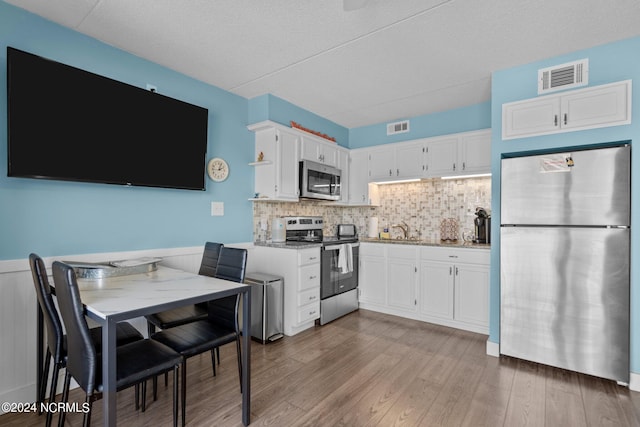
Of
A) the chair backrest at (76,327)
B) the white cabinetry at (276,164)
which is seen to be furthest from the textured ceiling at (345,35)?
the chair backrest at (76,327)

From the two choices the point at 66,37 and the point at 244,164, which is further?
the point at 244,164

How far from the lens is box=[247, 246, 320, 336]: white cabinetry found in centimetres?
321

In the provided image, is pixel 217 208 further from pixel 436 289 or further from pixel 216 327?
pixel 436 289

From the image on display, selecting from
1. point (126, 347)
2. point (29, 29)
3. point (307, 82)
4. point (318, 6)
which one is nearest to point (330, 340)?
point (126, 347)

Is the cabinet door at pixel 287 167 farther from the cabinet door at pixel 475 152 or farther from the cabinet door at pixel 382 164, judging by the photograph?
the cabinet door at pixel 475 152

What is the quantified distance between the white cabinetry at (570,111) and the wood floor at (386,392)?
198 cm

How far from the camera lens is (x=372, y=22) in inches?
86.5

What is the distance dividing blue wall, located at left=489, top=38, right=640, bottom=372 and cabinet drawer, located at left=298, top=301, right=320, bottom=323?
1696mm

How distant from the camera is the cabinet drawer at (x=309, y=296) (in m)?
3.23

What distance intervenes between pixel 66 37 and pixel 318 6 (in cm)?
182

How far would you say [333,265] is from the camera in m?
3.69

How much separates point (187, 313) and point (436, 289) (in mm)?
2600

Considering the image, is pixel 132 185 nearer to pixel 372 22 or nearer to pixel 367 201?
pixel 372 22

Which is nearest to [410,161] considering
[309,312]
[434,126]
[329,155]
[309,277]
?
[434,126]
